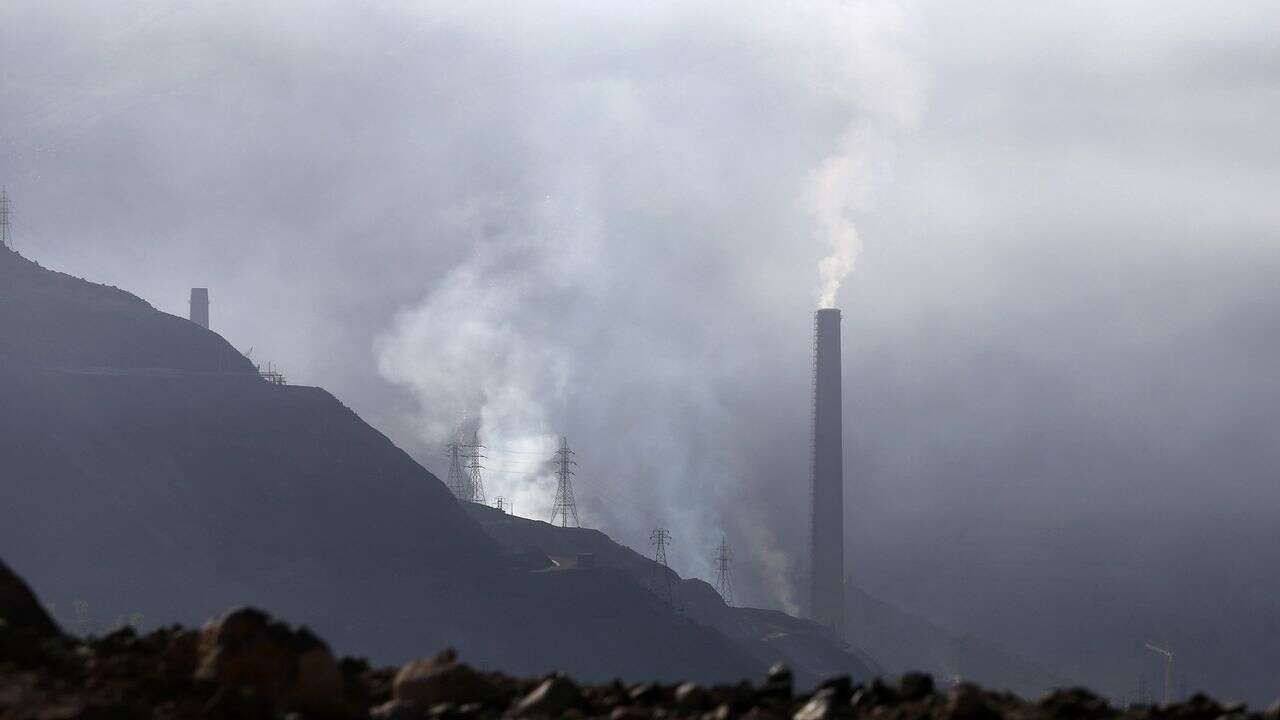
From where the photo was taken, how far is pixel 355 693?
12.2 m

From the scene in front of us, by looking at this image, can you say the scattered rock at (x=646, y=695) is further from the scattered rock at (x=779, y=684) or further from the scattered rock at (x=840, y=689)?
the scattered rock at (x=840, y=689)

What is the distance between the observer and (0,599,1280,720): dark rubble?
10.8 meters

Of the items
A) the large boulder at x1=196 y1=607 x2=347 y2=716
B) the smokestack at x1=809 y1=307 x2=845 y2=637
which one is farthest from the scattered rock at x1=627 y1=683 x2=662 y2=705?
the smokestack at x1=809 y1=307 x2=845 y2=637

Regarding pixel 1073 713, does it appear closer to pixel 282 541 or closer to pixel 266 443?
pixel 282 541

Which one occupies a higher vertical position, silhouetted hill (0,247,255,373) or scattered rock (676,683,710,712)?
silhouetted hill (0,247,255,373)

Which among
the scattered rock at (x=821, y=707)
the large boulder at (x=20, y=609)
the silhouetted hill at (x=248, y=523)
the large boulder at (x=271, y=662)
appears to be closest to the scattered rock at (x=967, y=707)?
the scattered rock at (x=821, y=707)

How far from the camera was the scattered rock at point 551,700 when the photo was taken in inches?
449

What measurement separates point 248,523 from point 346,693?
127400 mm

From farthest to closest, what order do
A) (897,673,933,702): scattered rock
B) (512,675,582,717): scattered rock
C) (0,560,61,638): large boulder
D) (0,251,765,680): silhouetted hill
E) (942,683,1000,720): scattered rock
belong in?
(0,251,765,680): silhouetted hill, (0,560,61,638): large boulder, (897,673,933,702): scattered rock, (512,675,582,717): scattered rock, (942,683,1000,720): scattered rock

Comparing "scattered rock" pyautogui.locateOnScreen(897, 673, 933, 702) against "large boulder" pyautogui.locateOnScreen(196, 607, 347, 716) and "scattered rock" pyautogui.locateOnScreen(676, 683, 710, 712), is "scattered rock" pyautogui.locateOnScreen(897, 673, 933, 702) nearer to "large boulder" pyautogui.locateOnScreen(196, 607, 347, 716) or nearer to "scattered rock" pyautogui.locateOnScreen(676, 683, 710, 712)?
"scattered rock" pyautogui.locateOnScreen(676, 683, 710, 712)

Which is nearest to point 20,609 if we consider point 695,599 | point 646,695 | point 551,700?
point 551,700

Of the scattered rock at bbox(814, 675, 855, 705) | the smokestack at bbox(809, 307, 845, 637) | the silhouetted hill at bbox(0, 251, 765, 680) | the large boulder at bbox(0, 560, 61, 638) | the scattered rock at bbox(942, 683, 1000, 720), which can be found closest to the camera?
the scattered rock at bbox(942, 683, 1000, 720)

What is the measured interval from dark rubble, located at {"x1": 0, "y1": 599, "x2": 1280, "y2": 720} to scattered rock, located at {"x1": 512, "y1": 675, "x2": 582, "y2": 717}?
10 millimetres

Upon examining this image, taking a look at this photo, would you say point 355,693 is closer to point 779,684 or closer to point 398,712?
point 398,712
